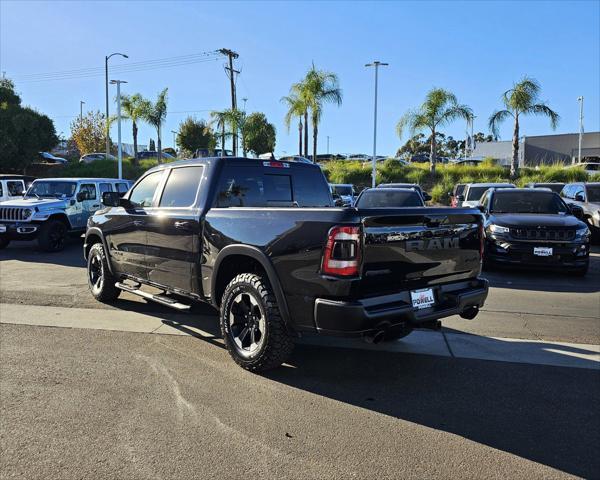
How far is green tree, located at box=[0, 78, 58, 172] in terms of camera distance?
34562 mm

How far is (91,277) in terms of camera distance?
7.43 metres

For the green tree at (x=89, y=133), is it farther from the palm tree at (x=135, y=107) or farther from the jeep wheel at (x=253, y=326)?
the jeep wheel at (x=253, y=326)

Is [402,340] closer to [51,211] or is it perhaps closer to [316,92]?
[51,211]

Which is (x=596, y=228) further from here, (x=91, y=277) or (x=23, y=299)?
(x=23, y=299)

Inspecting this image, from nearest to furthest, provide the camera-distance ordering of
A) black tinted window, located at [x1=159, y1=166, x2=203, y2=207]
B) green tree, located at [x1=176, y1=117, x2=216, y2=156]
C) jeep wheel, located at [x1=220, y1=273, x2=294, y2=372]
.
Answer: jeep wheel, located at [x1=220, y1=273, x2=294, y2=372] → black tinted window, located at [x1=159, y1=166, x2=203, y2=207] → green tree, located at [x1=176, y1=117, x2=216, y2=156]

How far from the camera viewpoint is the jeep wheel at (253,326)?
4.23 metres

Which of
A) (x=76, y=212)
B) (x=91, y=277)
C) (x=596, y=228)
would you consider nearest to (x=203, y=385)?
(x=91, y=277)

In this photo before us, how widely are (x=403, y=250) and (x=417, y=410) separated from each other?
1209 millimetres

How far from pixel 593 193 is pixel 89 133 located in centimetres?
5765

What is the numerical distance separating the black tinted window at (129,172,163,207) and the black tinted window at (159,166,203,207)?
0.35m

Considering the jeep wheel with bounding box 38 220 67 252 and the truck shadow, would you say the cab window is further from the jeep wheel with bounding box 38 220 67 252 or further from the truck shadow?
the truck shadow

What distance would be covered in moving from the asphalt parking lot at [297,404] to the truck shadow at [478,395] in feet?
0.05

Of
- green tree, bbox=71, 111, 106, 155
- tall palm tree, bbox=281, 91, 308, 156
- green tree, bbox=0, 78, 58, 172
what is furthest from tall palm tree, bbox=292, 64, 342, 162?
green tree, bbox=71, 111, 106, 155

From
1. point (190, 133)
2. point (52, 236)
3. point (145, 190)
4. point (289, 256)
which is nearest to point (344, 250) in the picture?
point (289, 256)
